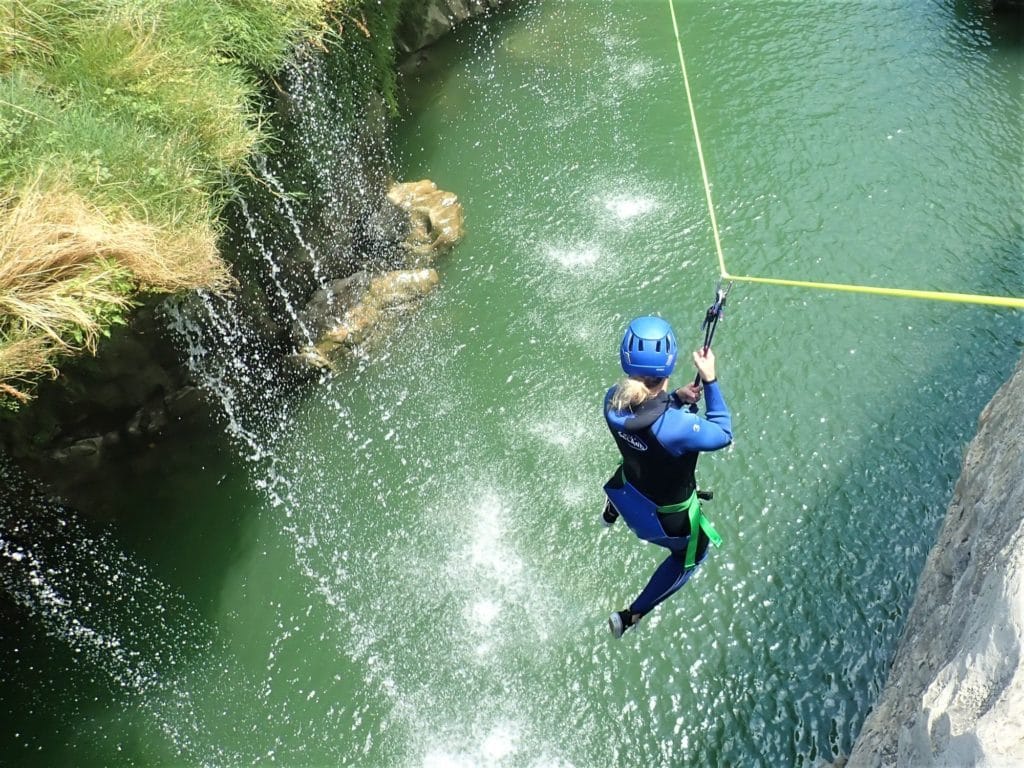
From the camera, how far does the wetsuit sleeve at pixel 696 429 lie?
3811mm

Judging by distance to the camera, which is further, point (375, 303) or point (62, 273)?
point (375, 303)

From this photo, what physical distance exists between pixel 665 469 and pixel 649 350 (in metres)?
0.76

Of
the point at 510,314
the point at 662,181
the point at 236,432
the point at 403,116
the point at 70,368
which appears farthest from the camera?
the point at 403,116

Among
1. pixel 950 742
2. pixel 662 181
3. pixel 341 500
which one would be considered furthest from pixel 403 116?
pixel 950 742

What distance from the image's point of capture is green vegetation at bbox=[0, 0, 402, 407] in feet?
17.0

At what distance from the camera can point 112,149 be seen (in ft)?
20.1

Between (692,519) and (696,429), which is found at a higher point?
(696,429)

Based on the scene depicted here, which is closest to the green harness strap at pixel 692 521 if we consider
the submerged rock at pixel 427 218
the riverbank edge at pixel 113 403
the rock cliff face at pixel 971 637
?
the rock cliff face at pixel 971 637

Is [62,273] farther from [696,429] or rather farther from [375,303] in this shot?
[696,429]

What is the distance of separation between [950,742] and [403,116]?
1187cm

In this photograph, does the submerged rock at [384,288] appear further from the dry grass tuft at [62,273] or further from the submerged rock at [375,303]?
the dry grass tuft at [62,273]

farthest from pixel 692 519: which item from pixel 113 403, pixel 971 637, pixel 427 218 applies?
pixel 427 218

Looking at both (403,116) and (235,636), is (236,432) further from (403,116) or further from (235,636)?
(403,116)

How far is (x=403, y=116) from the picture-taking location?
12.3 meters
